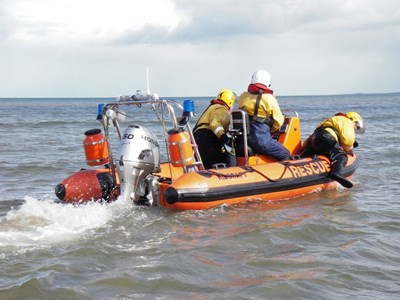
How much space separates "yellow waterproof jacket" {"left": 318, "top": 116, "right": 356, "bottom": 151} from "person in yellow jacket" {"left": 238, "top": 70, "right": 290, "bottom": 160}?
960 millimetres

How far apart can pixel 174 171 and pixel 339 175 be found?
222cm

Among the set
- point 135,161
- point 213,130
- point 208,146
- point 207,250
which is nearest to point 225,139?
point 213,130

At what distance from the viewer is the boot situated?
25.3 feet

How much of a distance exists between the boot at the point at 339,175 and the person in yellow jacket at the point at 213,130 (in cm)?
140

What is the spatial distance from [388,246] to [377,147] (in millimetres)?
8370

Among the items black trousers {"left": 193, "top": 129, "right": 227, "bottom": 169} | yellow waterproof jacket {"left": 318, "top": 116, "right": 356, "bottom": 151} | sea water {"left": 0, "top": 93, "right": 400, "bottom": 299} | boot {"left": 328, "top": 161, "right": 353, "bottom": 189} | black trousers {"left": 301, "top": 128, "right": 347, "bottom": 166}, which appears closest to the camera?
sea water {"left": 0, "top": 93, "right": 400, "bottom": 299}

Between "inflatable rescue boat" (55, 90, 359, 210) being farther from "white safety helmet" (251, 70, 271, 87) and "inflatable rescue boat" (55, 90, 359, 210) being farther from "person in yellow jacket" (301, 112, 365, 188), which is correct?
"white safety helmet" (251, 70, 271, 87)

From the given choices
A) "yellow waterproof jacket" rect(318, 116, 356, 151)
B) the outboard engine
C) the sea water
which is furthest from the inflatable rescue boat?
"yellow waterproof jacket" rect(318, 116, 356, 151)

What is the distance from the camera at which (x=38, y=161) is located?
448 inches

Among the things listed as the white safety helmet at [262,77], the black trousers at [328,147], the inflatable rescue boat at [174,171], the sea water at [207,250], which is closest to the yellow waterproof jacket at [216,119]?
the inflatable rescue boat at [174,171]

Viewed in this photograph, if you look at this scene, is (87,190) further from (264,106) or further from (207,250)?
(264,106)

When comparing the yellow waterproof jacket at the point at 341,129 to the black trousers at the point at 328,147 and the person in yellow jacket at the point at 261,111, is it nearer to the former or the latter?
the black trousers at the point at 328,147

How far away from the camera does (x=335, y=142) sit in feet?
26.0

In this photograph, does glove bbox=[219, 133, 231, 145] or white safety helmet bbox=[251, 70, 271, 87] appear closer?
glove bbox=[219, 133, 231, 145]
